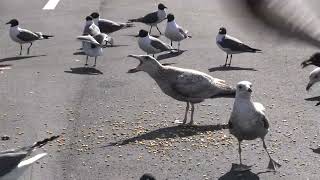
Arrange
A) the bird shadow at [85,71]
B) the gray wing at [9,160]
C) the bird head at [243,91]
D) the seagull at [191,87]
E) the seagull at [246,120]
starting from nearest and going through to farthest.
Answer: the gray wing at [9,160]
the seagull at [246,120]
the bird head at [243,91]
the seagull at [191,87]
the bird shadow at [85,71]

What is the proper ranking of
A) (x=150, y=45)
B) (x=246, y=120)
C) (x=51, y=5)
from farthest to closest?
(x=51, y=5), (x=150, y=45), (x=246, y=120)

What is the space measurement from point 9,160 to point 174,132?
3070 mm

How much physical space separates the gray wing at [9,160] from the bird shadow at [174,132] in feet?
6.78

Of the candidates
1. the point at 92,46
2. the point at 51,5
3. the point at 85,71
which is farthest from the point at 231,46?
the point at 51,5

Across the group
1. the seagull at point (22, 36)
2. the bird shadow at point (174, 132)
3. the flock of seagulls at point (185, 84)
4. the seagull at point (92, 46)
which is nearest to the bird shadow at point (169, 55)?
the flock of seagulls at point (185, 84)

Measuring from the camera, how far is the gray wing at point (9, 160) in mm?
5785

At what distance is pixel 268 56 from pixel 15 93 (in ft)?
20.7

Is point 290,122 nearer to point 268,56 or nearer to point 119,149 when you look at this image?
point 119,149

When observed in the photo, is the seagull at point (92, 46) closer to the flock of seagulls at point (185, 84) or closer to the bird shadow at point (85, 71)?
the flock of seagulls at point (185, 84)

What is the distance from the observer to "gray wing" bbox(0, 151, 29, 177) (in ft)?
19.0

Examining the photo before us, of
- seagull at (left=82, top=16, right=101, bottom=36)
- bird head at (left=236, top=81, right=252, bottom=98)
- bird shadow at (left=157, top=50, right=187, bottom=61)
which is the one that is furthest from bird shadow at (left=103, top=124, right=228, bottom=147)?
seagull at (left=82, top=16, right=101, bottom=36)

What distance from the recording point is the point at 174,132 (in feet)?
27.5

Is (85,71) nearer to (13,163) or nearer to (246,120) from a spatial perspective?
(246,120)

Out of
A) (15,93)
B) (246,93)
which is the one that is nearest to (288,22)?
(246,93)
